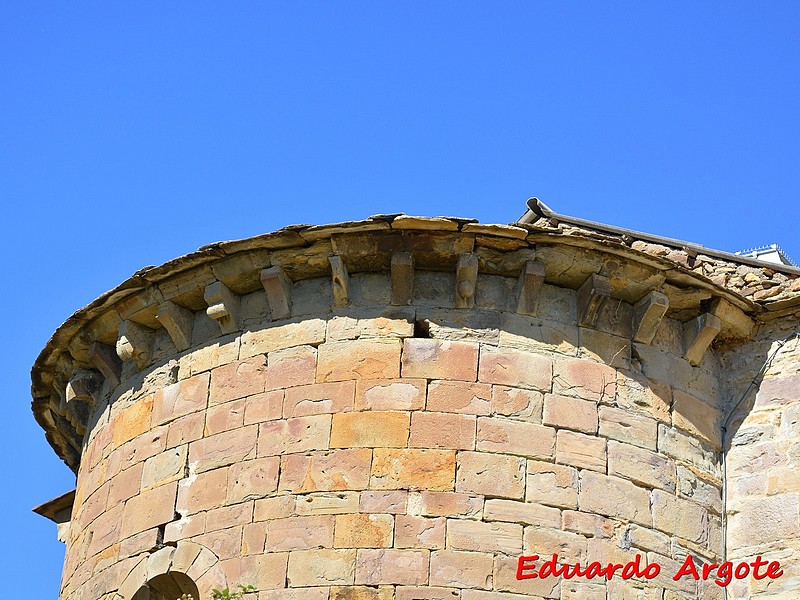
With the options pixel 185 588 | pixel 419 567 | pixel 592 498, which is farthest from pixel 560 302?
pixel 185 588

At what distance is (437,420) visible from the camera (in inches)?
374

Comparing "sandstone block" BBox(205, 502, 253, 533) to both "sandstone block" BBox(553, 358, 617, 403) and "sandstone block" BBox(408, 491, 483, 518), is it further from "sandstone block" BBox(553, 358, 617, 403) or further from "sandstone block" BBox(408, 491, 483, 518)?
"sandstone block" BBox(553, 358, 617, 403)

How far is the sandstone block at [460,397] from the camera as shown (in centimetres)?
956

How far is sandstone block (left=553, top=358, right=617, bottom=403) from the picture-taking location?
9.80 metres

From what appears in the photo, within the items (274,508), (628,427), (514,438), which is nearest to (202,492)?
(274,508)

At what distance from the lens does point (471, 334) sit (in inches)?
389

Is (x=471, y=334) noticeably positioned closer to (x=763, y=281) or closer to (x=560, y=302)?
(x=560, y=302)

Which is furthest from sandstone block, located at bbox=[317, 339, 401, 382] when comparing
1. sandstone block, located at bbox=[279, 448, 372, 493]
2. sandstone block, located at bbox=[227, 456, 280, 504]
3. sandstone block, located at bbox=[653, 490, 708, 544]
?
sandstone block, located at bbox=[653, 490, 708, 544]

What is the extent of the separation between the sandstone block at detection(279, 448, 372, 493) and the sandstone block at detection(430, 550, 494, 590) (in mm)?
678

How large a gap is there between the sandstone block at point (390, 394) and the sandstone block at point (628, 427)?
47.3 inches

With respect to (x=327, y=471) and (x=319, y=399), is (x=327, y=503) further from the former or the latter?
(x=319, y=399)

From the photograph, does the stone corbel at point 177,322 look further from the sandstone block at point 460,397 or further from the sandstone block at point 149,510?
the sandstone block at point 460,397

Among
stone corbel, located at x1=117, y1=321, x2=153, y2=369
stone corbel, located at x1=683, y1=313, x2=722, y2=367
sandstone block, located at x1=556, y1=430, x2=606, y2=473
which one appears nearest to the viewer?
sandstone block, located at x1=556, y1=430, x2=606, y2=473

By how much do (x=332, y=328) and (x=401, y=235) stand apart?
30.2 inches
